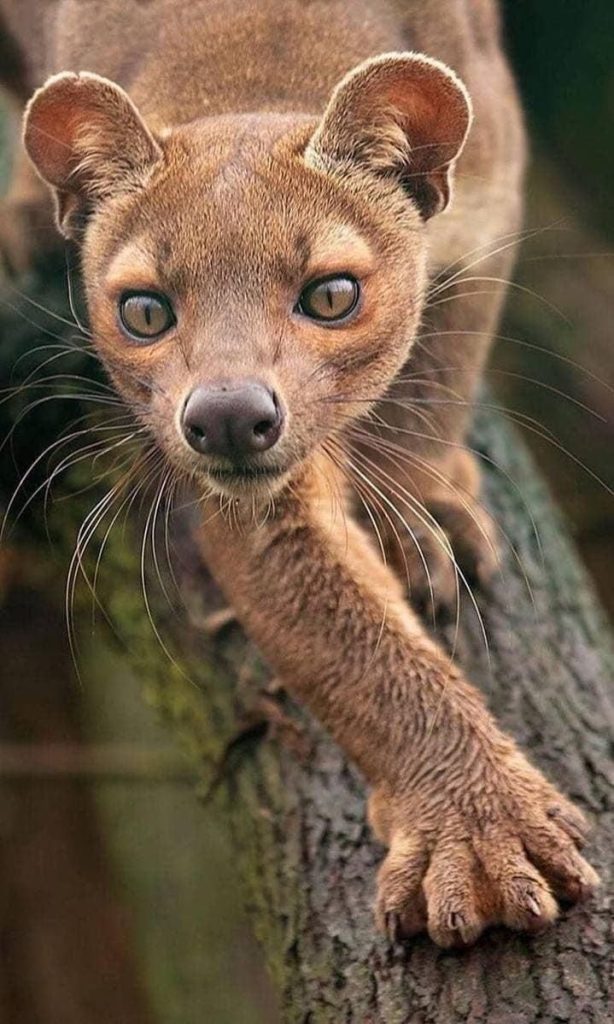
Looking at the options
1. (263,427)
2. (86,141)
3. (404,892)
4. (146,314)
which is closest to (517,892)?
(404,892)

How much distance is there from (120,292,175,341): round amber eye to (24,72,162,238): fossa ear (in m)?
0.11

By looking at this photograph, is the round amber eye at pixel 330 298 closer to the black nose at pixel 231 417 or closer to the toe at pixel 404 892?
the black nose at pixel 231 417

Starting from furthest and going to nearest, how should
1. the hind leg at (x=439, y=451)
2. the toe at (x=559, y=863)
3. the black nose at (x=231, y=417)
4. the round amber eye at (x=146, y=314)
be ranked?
the hind leg at (x=439, y=451) → the toe at (x=559, y=863) → the round amber eye at (x=146, y=314) → the black nose at (x=231, y=417)

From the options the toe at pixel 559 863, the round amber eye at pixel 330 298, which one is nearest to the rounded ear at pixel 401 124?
the round amber eye at pixel 330 298

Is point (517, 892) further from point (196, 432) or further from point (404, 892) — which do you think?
point (196, 432)

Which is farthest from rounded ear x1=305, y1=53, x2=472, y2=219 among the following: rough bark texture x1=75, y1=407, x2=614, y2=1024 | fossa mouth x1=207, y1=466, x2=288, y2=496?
rough bark texture x1=75, y1=407, x2=614, y2=1024

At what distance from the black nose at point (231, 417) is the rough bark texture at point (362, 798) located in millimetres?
448

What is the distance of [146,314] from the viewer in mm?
1527

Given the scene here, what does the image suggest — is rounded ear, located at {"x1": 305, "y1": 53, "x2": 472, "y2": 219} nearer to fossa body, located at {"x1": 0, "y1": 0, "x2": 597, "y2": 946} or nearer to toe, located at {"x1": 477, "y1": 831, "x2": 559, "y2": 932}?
fossa body, located at {"x1": 0, "y1": 0, "x2": 597, "y2": 946}

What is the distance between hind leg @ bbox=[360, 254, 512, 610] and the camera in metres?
1.76

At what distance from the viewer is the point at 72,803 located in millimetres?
3830

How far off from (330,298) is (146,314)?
7.4 inches

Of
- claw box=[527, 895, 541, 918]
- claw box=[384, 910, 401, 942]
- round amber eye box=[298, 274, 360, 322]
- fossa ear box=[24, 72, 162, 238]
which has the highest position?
fossa ear box=[24, 72, 162, 238]

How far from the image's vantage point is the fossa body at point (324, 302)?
58.6 inches
